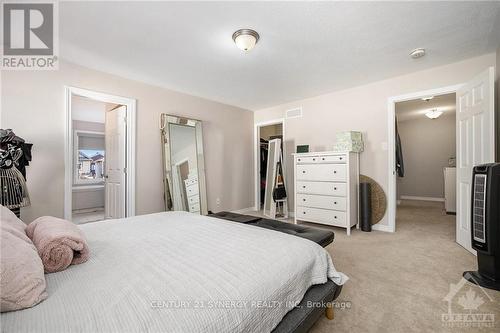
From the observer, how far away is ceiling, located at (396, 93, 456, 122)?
181 inches

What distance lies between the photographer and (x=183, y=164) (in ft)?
12.5

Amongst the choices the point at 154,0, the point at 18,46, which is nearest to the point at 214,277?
the point at 154,0

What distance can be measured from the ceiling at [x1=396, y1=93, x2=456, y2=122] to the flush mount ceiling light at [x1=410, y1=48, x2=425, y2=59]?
2.31 meters

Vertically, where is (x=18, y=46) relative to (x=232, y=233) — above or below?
above

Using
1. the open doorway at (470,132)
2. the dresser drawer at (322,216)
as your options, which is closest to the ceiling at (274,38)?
the open doorway at (470,132)

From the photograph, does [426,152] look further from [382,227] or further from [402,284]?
[402,284]

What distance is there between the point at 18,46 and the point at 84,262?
2744mm

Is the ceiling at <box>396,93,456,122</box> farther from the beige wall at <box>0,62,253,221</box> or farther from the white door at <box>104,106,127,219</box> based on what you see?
the white door at <box>104,106,127,219</box>

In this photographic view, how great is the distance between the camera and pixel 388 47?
2.44 meters

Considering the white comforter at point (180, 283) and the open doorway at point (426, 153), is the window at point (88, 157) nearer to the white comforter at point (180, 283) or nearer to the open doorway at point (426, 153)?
the white comforter at point (180, 283)

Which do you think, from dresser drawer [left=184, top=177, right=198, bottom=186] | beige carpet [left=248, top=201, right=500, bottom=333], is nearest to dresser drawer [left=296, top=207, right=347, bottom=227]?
beige carpet [left=248, top=201, right=500, bottom=333]

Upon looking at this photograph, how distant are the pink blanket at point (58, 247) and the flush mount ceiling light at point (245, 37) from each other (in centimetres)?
202

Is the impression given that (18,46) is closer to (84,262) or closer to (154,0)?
(154,0)

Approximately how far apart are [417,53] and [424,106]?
327 cm
